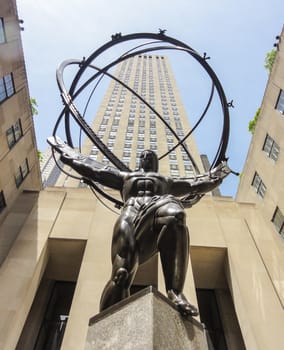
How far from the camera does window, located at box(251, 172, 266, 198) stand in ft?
49.1

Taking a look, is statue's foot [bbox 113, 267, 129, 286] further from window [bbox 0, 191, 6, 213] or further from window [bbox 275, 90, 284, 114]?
window [bbox 275, 90, 284, 114]

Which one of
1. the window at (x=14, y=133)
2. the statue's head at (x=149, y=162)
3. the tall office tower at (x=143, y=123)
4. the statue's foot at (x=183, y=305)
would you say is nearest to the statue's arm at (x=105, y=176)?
the statue's head at (x=149, y=162)

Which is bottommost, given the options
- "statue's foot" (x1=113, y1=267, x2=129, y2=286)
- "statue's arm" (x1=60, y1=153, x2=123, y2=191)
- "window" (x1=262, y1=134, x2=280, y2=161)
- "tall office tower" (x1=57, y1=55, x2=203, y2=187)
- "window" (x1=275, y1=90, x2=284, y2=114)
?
"tall office tower" (x1=57, y1=55, x2=203, y2=187)

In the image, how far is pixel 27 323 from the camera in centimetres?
941

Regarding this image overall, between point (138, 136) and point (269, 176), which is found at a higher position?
point (269, 176)

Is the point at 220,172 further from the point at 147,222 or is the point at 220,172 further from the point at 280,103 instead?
the point at 280,103

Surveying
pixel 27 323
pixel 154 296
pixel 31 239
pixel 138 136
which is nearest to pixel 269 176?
pixel 31 239

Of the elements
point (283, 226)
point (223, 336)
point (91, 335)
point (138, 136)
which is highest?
point (91, 335)

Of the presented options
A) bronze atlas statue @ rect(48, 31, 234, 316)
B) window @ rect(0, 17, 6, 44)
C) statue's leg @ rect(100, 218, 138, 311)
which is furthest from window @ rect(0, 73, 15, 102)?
statue's leg @ rect(100, 218, 138, 311)

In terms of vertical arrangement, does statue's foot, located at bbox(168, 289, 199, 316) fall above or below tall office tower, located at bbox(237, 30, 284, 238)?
above

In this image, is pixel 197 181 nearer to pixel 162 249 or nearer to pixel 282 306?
pixel 162 249

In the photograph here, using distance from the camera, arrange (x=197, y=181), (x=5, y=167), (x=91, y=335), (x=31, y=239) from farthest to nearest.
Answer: (x=5, y=167)
(x=31, y=239)
(x=197, y=181)
(x=91, y=335)

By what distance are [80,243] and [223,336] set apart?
565 centimetres

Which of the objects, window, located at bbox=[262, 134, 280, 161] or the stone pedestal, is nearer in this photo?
the stone pedestal
